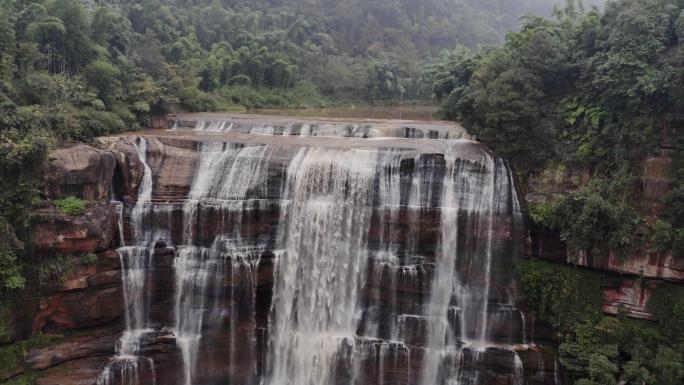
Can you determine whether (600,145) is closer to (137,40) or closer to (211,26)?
(137,40)

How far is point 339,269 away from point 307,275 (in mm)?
1140

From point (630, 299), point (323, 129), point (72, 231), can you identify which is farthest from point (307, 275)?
point (630, 299)

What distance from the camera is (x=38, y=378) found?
14.9 meters

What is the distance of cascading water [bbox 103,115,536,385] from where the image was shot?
16.4 meters

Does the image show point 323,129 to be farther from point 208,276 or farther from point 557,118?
point 557,118

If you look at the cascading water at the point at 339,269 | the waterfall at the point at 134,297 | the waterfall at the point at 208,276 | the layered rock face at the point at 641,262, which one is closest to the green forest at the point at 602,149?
the layered rock face at the point at 641,262

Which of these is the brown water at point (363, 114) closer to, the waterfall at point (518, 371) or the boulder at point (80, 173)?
the waterfall at point (518, 371)

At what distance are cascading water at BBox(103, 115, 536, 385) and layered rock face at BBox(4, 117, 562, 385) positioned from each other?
0.04 metres

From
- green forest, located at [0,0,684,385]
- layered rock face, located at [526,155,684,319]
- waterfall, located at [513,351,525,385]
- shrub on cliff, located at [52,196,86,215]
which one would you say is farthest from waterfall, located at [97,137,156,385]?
layered rock face, located at [526,155,684,319]

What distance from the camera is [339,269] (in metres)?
17.1

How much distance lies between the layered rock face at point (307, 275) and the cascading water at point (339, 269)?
0.15ft

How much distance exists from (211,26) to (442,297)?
41.6 meters

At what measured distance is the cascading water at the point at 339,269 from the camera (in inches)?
645

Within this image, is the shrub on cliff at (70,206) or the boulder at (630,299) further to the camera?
the shrub on cliff at (70,206)
